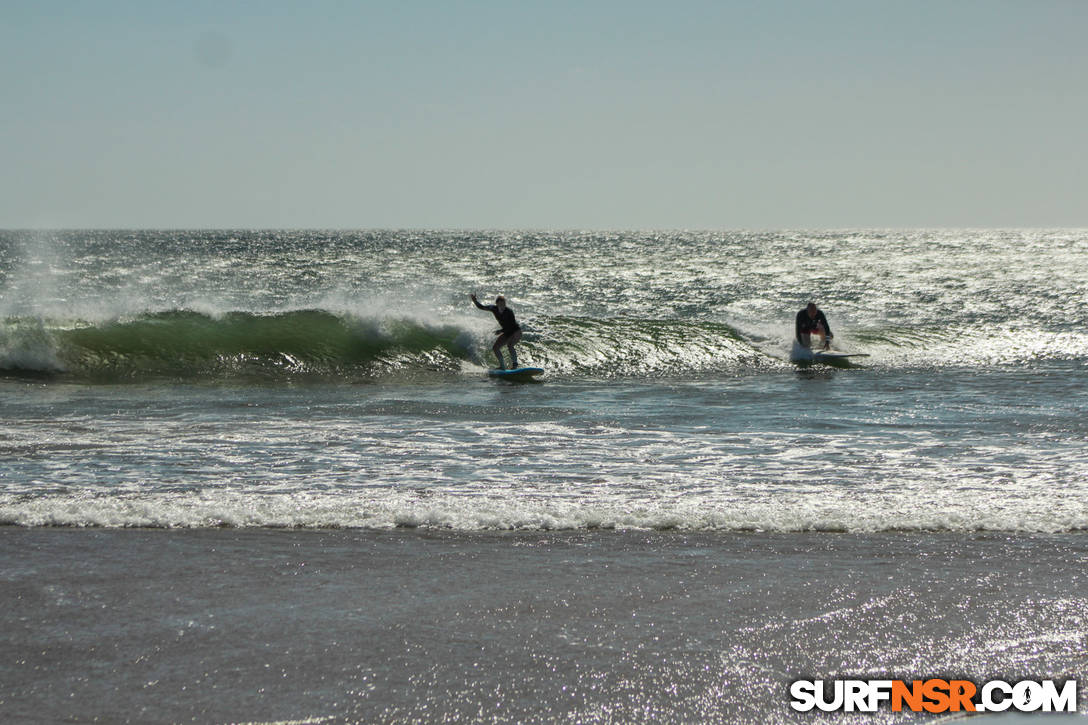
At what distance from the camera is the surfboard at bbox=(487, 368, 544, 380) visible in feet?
66.7

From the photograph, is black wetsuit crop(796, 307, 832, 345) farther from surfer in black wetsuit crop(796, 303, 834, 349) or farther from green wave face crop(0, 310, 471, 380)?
green wave face crop(0, 310, 471, 380)

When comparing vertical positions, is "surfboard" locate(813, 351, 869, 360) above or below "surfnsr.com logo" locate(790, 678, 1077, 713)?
below

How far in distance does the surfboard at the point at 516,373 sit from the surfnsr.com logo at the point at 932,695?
52.3 ft

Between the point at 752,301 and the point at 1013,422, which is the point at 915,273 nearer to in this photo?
the point at 752,301

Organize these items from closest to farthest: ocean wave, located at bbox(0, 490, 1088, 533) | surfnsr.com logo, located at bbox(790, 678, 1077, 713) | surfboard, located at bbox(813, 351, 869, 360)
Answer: surfnsr.com logo, located at bbox(790, 678, 1077, 713)
ocean wave, located at bbox(0, 490, 1088, 533)
surfboard, located at bbox(813, 351, 869, 360)

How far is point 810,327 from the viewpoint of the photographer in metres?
23.6

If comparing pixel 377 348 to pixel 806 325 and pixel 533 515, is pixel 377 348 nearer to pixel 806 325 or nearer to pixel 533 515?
pixel 806 325

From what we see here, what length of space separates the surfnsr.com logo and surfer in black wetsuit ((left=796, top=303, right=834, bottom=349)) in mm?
19437

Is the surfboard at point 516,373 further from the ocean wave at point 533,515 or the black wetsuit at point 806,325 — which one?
the ocean wave at point 533,515

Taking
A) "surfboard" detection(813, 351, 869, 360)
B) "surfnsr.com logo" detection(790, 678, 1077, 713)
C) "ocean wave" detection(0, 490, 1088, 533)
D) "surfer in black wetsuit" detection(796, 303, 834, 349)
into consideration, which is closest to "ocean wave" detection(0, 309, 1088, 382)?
"surfboard" detection(813, 351, 869, 360)

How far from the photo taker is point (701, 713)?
13.8ft

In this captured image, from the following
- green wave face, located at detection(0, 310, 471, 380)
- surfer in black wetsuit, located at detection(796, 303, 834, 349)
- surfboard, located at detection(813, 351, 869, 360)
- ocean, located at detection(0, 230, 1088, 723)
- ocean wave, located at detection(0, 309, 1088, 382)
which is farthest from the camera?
surfer in black wetsuit, located at detection(796, 303, 834, 349)

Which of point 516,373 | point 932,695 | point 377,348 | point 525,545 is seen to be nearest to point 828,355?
point 516,373

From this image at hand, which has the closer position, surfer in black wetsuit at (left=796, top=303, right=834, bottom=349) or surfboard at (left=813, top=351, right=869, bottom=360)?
surfboard at (left=813, top=351, right=869, bottom=360)
